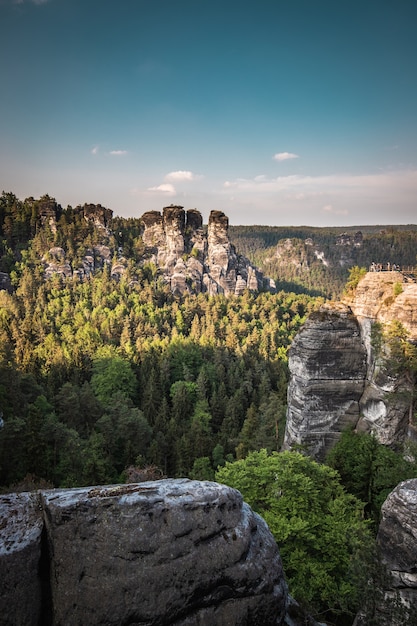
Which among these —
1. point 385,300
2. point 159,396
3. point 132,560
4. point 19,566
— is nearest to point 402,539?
point 132,560

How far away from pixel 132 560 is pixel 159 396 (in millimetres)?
46039

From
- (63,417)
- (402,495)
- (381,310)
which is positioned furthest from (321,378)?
(63,417)

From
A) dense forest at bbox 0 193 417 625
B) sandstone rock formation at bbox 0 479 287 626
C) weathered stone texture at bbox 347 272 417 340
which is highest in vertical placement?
weathered stone texture at bbox 347 272 417 340

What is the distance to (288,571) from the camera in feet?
43.6

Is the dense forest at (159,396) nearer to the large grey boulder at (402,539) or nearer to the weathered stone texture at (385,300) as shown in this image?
the large grey boulder at (402,539)

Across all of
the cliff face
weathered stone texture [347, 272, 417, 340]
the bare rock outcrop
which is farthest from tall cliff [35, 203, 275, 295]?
weathered stone texture [347, 272, 417, 340]

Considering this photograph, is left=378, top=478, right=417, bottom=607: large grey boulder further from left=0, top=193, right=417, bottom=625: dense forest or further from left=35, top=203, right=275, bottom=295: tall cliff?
left=35, top=203, right=275, bottom=295: tall cliff

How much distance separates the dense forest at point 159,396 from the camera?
48.7 ft

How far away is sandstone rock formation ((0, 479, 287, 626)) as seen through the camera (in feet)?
18.0

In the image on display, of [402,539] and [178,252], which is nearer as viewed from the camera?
[402,539]

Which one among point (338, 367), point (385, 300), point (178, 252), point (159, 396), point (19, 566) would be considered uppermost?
point (178, 252)

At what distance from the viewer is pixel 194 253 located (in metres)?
103

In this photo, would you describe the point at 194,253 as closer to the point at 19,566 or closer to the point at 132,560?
the point at 132,560

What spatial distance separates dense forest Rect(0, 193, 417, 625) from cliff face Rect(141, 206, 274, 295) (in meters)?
5.02
